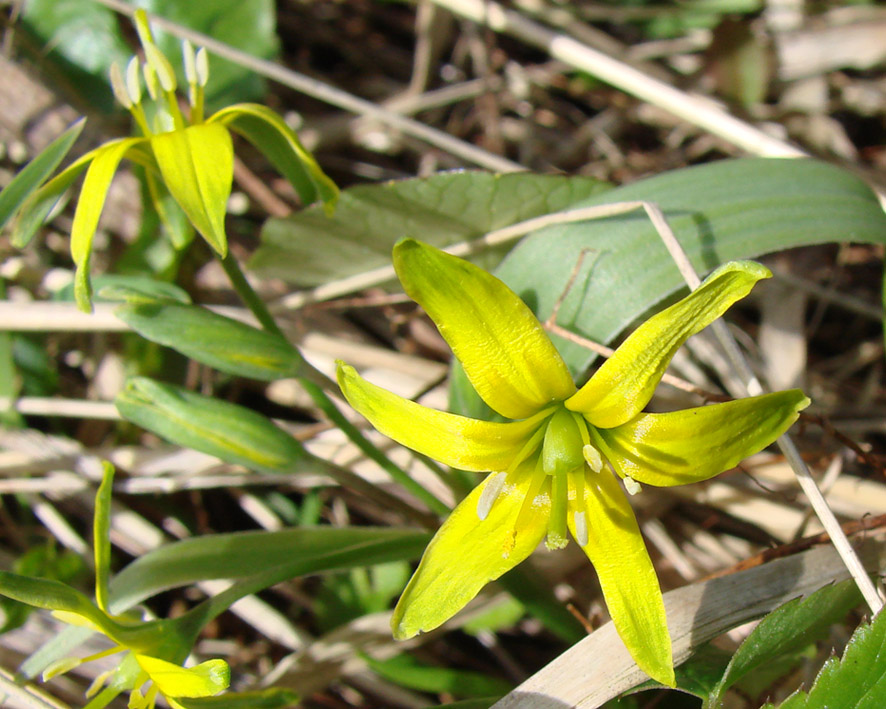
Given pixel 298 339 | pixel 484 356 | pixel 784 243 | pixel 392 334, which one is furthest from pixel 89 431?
pixel 784 243

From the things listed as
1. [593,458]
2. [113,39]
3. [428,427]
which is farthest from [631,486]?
[113,39]

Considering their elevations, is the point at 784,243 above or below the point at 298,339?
above

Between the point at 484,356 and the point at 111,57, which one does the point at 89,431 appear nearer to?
the point at 111,57

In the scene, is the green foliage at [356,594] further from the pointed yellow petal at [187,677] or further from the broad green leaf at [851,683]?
the broad green leaf at [851,683]

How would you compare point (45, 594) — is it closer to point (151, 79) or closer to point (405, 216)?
point (151, 79)

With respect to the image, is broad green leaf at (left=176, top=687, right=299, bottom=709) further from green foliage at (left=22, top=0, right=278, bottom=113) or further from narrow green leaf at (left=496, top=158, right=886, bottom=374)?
green foliage at (left=22, top=0, right=278, bottom=113)

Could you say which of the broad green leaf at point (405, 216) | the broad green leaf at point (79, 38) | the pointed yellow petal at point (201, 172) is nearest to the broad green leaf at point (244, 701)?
the pointed yellow petal at point (201, 172)
